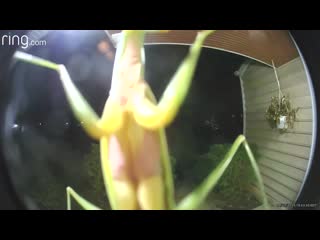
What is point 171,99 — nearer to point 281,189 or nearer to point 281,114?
point 281,114

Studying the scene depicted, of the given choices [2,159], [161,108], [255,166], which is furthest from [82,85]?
[255,166]

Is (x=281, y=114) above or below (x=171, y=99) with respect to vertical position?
below

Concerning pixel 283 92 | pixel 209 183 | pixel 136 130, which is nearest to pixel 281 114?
pixel 283 92

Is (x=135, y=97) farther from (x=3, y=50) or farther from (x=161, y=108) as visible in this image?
(x=3, y=50)

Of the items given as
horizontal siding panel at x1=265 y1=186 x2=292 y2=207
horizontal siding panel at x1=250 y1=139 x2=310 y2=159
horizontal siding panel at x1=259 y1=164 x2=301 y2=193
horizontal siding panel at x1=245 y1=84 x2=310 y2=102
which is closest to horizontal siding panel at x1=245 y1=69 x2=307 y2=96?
horizontal siding panel at x1=245 y1=84 x2=310 y2=102

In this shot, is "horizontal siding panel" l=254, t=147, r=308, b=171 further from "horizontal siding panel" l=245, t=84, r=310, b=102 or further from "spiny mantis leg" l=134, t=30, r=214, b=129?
"spiny mantis leg" l=134, t=30, r=214, b=129

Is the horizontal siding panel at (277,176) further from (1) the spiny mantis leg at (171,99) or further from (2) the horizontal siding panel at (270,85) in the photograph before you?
(1) the spiny mantis leg at (171,99)
